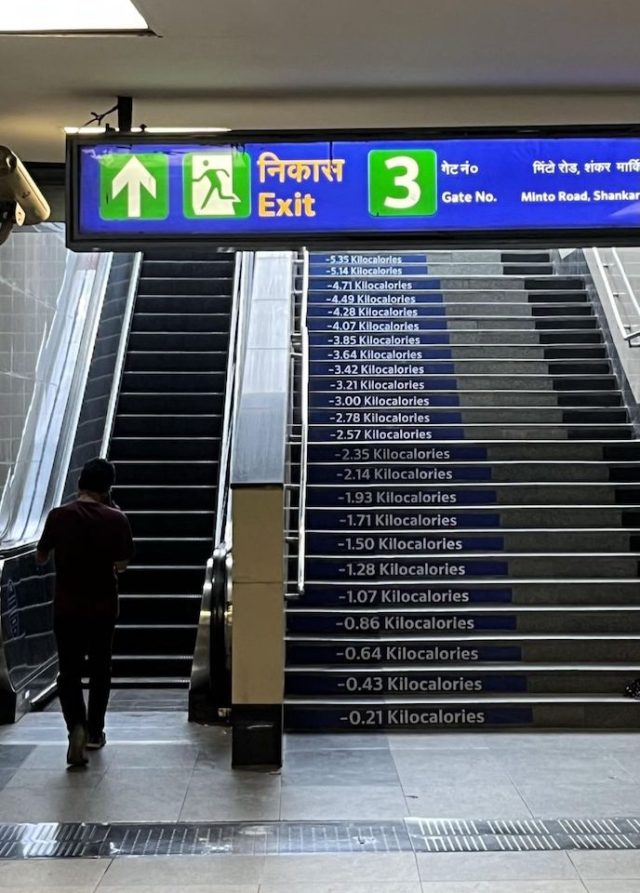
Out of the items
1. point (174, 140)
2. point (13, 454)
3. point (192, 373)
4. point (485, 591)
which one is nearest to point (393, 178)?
point (174, 140)

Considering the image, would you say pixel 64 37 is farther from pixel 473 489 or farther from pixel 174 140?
pixel 473 489

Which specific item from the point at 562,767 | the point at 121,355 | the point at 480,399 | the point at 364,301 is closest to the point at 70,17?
the point at 562,767

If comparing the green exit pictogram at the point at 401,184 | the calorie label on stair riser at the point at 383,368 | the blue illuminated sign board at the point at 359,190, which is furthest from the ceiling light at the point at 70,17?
the calorie label on stair riser at the point at 383,368

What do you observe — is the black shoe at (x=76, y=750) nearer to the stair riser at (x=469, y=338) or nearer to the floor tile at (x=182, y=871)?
the floor tile at (x=182, y=871)

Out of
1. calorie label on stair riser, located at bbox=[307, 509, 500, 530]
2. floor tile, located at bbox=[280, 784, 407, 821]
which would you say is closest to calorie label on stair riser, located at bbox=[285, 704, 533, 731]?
floor tile, located at bbox=[280, 784, 407, 821]

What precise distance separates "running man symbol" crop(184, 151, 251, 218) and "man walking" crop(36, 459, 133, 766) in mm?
1748

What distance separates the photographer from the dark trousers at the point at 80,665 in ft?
20.2

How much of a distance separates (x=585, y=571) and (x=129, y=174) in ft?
14.9

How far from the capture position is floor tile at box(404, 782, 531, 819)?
527 centimetres

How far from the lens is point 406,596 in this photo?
8.03 metres

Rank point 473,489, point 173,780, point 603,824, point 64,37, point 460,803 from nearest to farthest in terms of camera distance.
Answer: point 64,37
point 603,824
point 460,803
point 173,780
point 473,489

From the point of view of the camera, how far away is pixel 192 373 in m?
11.5

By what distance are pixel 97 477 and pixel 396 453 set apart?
367cm

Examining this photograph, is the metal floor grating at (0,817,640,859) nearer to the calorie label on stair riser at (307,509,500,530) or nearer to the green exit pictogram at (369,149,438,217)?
the green exit pictogram at (369,149,438,217)
